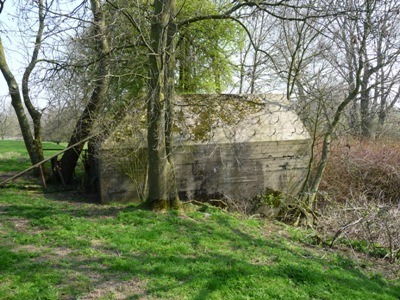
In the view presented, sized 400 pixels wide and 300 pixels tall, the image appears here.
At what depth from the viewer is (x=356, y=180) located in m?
12.9

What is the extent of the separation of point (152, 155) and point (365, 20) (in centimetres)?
555

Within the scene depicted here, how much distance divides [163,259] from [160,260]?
0.06 metres

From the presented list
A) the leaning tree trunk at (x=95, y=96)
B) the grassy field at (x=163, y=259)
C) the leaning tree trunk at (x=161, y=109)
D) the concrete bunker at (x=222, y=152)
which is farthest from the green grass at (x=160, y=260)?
the leaning tree trunk at (x=95, y=96)

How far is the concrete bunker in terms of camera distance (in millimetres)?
9469

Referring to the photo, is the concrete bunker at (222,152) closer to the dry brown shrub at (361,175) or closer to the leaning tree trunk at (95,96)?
the leaning tree trunk at (95,96)

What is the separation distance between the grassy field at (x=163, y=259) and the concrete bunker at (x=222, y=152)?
43.0 inches

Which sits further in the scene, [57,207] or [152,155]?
[57,207]

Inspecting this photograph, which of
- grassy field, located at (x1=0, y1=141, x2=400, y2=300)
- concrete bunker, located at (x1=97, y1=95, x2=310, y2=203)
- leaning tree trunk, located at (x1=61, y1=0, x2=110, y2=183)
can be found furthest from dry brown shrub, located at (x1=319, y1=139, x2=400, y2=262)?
leaning tree trunk, located at (x1=61, y1=0, x2=110, y2=183)

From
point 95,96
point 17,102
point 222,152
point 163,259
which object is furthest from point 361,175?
point 17,102

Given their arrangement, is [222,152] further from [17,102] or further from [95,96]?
[17,102]

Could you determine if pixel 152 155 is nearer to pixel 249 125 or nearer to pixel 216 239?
pixel 216 239

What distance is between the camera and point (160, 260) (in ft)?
19.0

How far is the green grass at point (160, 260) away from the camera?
4.88 m

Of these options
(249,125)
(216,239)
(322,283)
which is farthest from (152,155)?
(322,283)
